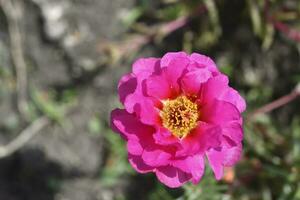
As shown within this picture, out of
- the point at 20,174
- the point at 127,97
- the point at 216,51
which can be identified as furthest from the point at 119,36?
the point at 127,97

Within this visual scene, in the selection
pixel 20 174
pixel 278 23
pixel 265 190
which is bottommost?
pixel 265 190

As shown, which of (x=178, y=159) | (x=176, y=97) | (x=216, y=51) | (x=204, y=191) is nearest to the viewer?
(x=178, y=159)

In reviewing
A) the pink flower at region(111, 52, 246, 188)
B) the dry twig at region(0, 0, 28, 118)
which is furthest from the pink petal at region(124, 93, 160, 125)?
the dry twig at region(0, 0, 28, 118)

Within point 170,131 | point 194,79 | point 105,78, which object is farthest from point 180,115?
point 105,78

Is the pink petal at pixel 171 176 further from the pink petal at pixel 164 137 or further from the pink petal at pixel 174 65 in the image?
the pink petal at pixel 174 65

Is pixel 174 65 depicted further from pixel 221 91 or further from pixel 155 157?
pixel 155 157

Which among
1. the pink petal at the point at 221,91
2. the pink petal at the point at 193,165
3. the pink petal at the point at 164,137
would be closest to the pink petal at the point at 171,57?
the pink petal at the point at 221,91

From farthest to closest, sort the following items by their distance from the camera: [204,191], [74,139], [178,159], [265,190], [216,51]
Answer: [74,139], [216,51], [265,190], [204,191], [178,159]

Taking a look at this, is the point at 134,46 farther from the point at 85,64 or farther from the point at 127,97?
the point at 127,97
